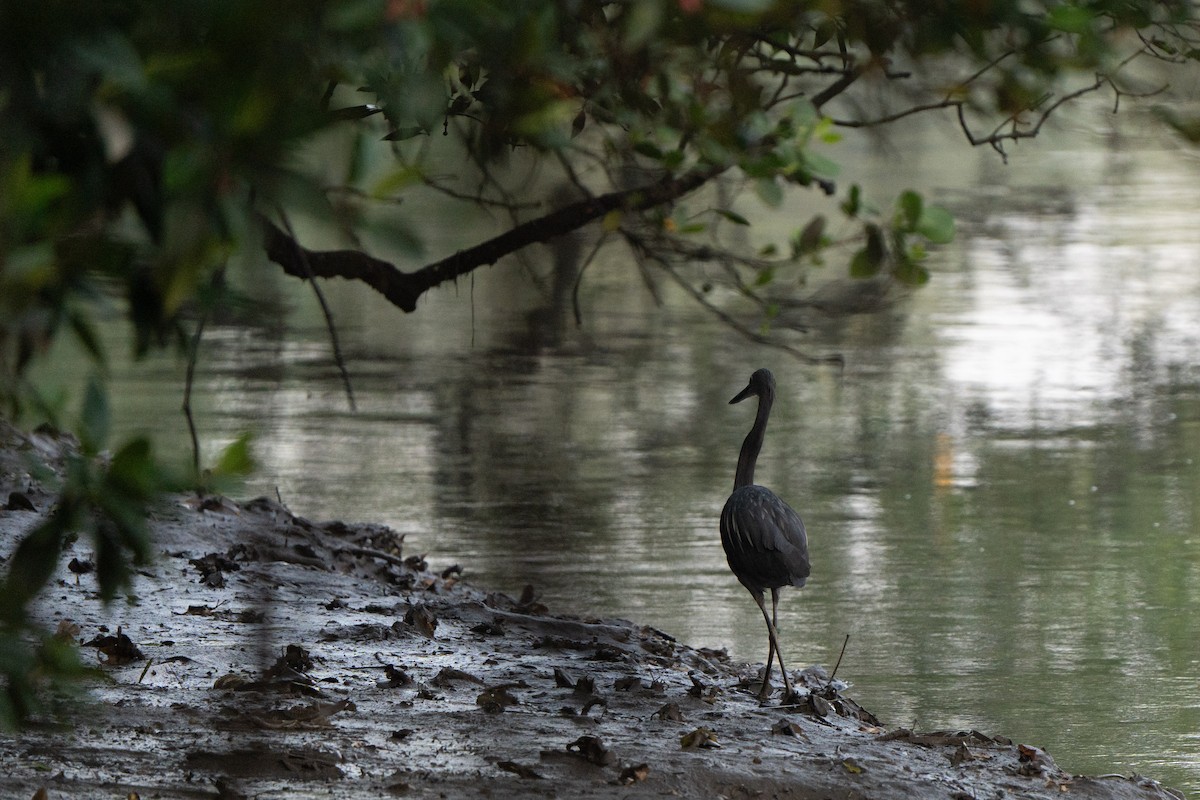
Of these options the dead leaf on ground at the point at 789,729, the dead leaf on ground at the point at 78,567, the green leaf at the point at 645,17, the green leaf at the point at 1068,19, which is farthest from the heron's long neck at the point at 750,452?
the green leaf at the point at 645,17

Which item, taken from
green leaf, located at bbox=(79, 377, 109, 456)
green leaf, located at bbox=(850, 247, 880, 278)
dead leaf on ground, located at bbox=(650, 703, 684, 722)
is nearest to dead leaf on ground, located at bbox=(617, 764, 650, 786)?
dead leaf on ground, located at bbox=(650, 703, 684, 722)

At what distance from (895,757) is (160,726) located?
2.38 m

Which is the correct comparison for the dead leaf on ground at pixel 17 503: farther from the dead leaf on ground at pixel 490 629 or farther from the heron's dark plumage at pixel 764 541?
the heron's dark plumage at pixel 764 541

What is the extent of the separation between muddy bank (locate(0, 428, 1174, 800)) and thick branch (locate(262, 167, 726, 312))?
1260mm

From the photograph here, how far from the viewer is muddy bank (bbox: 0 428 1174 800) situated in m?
4.70

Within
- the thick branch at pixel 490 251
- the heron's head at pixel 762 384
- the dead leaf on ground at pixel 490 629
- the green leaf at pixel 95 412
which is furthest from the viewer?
the heron's head at pixel 762 384

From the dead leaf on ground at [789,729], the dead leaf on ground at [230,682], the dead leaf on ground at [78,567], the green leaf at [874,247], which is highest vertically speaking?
the green leaf at [874,247]

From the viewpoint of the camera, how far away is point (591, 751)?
4.92 metres

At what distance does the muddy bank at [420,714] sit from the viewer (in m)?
4.70

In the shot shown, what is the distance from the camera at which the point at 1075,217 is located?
2094 centimetres

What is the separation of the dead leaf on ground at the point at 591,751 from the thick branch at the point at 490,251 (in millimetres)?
1898

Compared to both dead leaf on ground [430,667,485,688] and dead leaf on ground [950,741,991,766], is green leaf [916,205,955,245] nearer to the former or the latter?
dead leaf on ground [950,741,991,766]

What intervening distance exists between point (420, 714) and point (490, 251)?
181 cm

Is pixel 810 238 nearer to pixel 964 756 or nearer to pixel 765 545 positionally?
pixel 765 545
